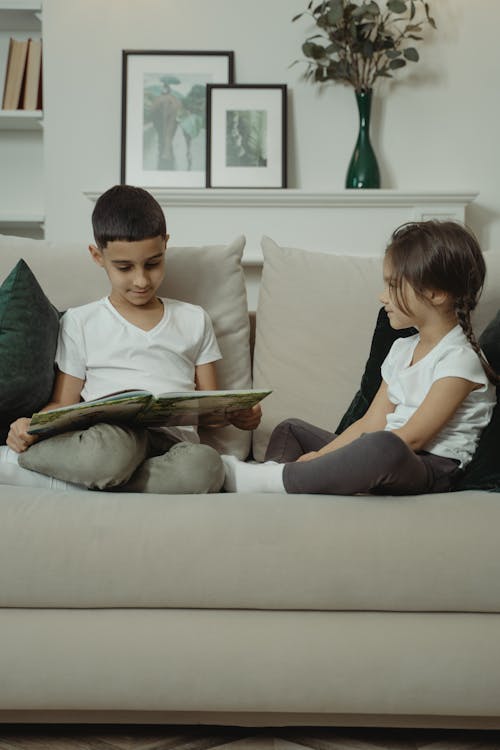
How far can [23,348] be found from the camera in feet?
5.59

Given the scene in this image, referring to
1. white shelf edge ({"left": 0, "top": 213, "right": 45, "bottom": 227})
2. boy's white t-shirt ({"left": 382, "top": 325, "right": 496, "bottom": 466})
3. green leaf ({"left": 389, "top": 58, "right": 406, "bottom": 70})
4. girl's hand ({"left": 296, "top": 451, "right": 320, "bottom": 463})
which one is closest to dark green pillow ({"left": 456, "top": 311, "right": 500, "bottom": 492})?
boy's white t-shirt ({"left": 382, "top": 325, "right": 496, "bottom": 466})

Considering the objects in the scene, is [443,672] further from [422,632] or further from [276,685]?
[276,685]

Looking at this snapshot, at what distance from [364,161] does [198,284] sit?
176 centimetres

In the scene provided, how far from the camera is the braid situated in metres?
1.56

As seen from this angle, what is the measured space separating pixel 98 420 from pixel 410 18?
8.66 ft

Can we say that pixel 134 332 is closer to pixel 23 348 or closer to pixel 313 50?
pixel 23 348

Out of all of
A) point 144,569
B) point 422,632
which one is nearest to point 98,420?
point 144,569

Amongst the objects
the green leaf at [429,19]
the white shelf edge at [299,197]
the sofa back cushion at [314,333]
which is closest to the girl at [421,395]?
the sofa back cushion at [314,333]

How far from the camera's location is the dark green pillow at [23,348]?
5.52 feet

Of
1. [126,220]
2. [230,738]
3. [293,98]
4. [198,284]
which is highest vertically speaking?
[293,98]

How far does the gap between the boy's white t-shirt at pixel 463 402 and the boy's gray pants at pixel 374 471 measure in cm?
3

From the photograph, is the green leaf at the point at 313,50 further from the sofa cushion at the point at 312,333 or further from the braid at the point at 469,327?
the braid at the point at 469,327

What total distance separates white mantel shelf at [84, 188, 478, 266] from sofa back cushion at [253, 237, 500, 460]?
1.51m

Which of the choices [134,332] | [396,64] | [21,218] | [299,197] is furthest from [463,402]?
[21,218]
